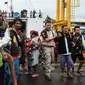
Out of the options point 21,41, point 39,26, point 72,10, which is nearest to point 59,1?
point 72,10

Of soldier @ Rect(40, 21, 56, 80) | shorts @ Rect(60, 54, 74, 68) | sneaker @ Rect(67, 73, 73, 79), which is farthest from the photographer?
sneaker @ Rect(67, 73, 73, 79)

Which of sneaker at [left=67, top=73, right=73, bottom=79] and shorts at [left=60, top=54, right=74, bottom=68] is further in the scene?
sneaker at [left=67, top=73, right=73, bottom=79]

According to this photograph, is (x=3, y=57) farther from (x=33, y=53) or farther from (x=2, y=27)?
(x=33, y=53)

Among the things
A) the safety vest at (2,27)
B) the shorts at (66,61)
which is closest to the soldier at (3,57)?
the safety vest at (2,27)

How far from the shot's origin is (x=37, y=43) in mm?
8734

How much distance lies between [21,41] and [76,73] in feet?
12.5

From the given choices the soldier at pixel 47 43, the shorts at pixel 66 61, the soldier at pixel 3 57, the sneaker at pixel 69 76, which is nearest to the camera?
the soldier at pixel 3 57

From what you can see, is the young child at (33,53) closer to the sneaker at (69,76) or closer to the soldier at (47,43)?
the soldier at (47,43)

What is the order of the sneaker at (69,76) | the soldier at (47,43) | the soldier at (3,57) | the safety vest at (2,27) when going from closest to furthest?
the soldier at (3,57)
the safety vest at (2,27)
the soldier at (47,43)
the sneaker at (69,76)

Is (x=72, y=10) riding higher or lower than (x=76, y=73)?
higher

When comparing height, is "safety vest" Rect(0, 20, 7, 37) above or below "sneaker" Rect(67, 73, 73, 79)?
above

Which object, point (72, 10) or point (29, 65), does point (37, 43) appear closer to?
point (29, 65)

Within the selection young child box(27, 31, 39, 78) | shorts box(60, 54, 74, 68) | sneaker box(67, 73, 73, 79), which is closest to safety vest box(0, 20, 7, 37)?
shorts box(60, 54, 74, 68)

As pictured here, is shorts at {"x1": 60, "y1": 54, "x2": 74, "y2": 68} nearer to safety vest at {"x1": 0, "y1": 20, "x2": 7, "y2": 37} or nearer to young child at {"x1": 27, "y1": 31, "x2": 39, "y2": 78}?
young child at {"x1": 27, "y1": 31, "x2": 39, "y2": 78}
